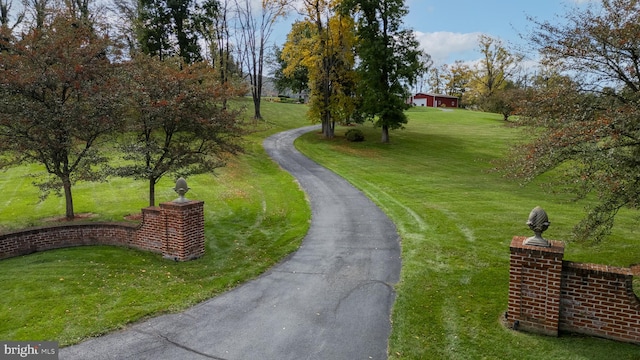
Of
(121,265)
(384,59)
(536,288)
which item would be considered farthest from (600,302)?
(384,59)

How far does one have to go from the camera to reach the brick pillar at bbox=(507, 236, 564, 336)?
19.8ft

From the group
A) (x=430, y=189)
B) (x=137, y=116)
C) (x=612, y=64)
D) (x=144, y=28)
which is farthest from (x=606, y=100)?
(x=144, y=28)

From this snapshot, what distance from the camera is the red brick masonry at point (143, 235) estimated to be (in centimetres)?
945

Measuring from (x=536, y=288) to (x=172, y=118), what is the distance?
9985mm

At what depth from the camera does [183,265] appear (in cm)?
930

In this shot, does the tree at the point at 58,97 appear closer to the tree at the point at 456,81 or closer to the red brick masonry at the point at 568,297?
the red brick masonry at the point at 568,297

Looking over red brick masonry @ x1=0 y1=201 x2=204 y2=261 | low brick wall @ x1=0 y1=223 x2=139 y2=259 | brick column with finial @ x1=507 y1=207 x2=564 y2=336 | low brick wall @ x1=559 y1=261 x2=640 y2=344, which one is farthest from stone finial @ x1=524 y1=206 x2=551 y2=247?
low brick wall @ x1=0 y1=223 x2=139 y2=259

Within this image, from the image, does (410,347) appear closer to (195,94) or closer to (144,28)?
(195,94)

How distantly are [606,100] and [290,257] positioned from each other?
7.88 meters

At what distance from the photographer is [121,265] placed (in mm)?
9133

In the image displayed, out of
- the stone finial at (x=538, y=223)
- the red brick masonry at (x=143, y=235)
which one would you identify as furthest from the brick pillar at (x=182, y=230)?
the stone finial at (x=538, y=223)

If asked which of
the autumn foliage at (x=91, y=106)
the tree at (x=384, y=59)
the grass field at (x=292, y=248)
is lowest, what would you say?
the grass field at (x=292, y=248)

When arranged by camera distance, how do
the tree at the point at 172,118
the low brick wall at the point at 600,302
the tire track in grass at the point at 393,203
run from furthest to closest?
the tire track in grass at the point at 393,203 < the tree at the point at 172,118 < the low brick wall at the point at 600,302

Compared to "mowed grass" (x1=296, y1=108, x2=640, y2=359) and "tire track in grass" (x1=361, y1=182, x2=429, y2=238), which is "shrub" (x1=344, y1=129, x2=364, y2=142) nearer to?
"mowed grass" (x1=296, y1=108, x2=640, y2=359)
